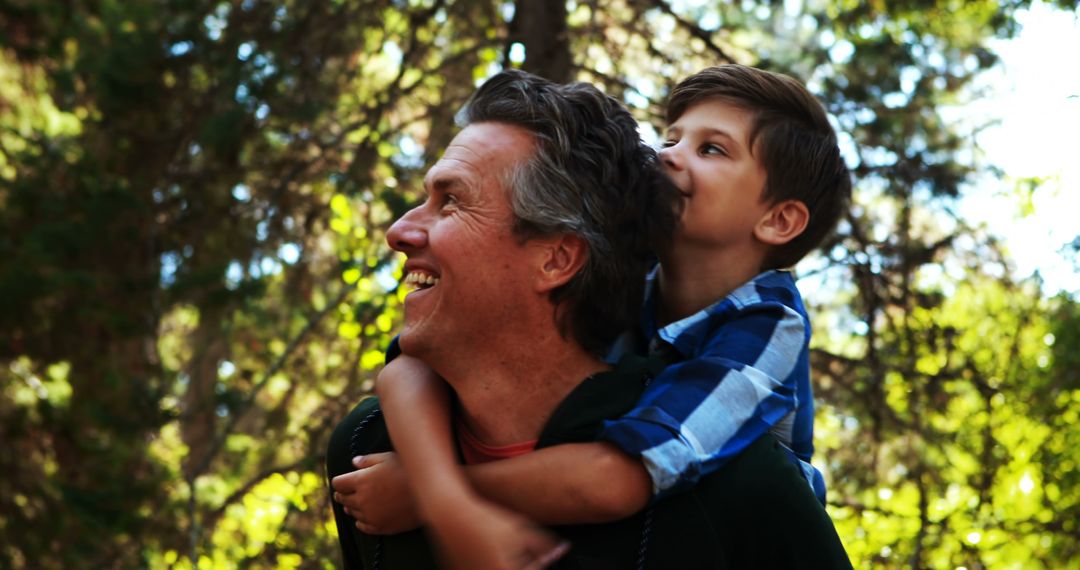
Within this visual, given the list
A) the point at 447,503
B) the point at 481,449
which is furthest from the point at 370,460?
the point at 447,503

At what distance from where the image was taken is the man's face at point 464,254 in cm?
236

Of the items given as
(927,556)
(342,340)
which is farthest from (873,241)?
(342,340)

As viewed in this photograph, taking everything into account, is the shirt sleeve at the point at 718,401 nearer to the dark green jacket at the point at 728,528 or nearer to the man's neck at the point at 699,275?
the dark green jacket at the point at 728,528

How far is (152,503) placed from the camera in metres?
7.80

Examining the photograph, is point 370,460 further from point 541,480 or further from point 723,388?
point 723,388

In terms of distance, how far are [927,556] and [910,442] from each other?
0.68 meters

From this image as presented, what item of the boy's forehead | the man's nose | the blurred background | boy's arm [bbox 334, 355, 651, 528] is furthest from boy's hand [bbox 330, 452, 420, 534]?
the blurred background

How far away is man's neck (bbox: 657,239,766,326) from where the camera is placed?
272 centimetres

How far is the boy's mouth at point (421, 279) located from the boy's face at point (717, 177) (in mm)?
598

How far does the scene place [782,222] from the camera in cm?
279

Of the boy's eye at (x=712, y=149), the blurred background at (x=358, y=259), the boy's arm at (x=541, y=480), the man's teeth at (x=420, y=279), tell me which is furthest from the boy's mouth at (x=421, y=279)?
the blurred background at (x=358, y=259)

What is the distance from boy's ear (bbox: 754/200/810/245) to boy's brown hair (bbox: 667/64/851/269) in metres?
0.02

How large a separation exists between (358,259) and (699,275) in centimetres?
508

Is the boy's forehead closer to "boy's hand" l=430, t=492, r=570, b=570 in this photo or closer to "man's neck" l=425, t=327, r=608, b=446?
"man's neck" l=425, t=327, r=608, b=446
